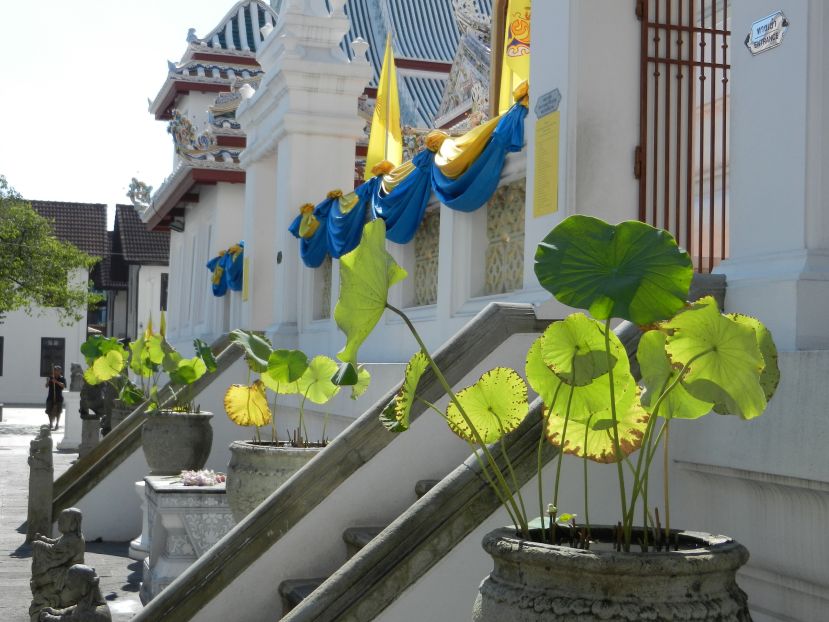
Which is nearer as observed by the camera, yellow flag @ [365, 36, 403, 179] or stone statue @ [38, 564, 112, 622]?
stone statue @ [38, 564, 112, 622]

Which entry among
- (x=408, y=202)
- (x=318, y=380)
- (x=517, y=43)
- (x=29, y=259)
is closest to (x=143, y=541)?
(x=408, y=202)

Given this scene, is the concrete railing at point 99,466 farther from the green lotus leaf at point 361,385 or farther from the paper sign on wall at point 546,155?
the green lotus leaf at point 361,385

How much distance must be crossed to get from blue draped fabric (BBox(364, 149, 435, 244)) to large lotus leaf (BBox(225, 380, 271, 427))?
2153 mm

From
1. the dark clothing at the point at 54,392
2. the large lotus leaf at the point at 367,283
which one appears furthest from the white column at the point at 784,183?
the dark clothing at the point at 54,392

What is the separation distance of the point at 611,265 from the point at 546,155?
14.3ft

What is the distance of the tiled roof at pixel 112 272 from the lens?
52.7m

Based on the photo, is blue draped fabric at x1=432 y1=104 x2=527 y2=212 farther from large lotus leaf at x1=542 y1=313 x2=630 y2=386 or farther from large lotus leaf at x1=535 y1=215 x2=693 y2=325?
large lotus leaf at x1=535 y1=215 x2=693 y2=325

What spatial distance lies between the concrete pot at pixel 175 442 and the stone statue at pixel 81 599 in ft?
15.1

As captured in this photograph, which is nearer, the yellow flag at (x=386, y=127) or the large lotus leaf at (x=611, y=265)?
the large lotus leaf at (x=611, y=265)

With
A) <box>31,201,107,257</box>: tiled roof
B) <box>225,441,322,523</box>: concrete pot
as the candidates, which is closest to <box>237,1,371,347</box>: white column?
<box>225,441,322,523</box>: concrete pot

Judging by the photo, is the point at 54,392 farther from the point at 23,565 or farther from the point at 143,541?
the point at 143,541

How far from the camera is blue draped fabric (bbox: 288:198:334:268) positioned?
38.3ft

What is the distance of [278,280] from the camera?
13398 mm

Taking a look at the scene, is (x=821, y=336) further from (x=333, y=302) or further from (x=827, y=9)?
(x=333, y=302)
